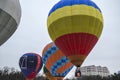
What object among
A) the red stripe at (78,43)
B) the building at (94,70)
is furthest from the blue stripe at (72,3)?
the building at (94,70)

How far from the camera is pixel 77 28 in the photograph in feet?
56.6

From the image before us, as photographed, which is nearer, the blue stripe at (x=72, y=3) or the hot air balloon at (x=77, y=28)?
the hot air balloon at (x=77, y=28)

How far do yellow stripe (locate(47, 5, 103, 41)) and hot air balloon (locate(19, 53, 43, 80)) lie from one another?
9.99 meters

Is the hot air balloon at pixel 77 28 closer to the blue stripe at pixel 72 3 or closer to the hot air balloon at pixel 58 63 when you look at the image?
the blue stripe at pixel 72 3

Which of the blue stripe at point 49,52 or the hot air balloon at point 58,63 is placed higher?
the blue stripe at point 49,52

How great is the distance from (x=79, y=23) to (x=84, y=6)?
1324mm

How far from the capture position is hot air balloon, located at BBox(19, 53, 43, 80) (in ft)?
89.7

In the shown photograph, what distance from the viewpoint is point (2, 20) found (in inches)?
488

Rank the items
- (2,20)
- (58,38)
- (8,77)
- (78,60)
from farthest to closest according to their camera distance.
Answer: (8,77), (58,38), (78,60), (2,20)

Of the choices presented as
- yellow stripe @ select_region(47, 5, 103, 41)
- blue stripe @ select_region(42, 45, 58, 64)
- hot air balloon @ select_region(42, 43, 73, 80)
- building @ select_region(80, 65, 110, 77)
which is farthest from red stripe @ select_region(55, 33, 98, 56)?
building @ select_region(80, 65, 110, 77)

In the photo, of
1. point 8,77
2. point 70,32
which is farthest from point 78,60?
point 8,77

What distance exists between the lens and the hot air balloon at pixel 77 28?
17.2 m

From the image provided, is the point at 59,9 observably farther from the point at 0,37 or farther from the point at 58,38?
the point at 0,37

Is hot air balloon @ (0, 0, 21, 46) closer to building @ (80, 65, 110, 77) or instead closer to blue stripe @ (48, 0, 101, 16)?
blue stripe @ (48, 0, 101, 16)
